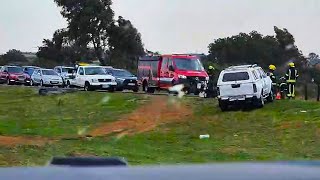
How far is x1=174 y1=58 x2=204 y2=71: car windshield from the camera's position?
120ft

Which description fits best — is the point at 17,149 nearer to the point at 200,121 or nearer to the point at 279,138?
the point at 279,138

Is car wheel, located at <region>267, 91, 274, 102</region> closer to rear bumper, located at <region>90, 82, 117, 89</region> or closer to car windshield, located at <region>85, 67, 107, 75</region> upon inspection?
rear bumper, located at <region>90, 82, 117, 89</region>

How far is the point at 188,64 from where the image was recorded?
121ft

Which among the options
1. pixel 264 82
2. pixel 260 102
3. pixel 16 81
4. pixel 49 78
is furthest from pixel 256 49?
pixel 260 102

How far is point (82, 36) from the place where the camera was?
77.6m

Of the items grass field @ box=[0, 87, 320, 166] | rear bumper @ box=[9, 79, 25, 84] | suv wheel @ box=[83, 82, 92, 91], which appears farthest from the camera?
rear bumper @ box=[9, 79, 25, 84]

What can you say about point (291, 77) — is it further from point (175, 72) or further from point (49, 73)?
point (49, 73)

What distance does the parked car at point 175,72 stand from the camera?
118 feet

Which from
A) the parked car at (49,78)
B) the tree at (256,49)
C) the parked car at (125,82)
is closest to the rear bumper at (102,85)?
the parked car at (125,82)

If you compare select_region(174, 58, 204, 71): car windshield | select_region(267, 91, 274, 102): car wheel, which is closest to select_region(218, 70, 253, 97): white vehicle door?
select_region(267, 91, 274, 102): car wheel

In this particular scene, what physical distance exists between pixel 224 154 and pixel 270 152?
123 centimetres

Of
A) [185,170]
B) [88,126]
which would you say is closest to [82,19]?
[88,126]

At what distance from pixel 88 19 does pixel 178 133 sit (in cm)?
5488

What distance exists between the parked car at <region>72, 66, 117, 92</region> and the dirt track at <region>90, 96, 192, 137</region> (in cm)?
1040
